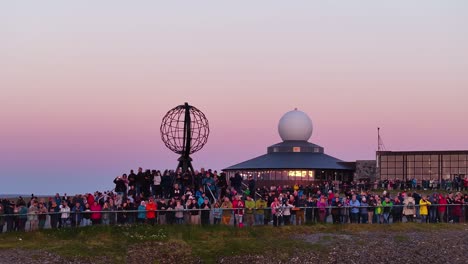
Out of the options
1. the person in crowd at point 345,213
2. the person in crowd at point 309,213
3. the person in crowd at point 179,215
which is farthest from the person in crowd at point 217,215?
the person in crowd at point 345,213

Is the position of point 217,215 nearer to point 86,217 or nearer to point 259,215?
point 259,215

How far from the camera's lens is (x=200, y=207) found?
35.8 m

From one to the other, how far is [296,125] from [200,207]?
49.1m

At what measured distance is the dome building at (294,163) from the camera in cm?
7775

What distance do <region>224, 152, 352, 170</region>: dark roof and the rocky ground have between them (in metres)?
41.8

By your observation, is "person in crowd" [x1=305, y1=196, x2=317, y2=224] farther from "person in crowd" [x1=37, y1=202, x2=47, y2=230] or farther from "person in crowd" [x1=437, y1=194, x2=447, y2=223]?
"person in crowd" [x1=37, y1=202, x2=47, y2=230]

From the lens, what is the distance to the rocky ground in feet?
99.6

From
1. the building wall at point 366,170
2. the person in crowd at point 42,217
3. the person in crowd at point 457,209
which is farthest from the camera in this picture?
the building wall at point 366,170

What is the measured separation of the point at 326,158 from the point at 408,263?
50.3 m

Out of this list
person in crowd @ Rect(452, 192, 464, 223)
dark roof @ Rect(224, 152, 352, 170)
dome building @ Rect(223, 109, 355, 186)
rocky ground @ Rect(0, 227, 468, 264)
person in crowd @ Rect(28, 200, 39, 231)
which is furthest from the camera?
dark roof @ Rect(224, 152, 352, 170)

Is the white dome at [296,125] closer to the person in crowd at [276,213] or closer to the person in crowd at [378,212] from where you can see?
the person in crowd at [378,212]

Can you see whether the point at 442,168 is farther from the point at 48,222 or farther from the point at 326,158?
the point at 48,222

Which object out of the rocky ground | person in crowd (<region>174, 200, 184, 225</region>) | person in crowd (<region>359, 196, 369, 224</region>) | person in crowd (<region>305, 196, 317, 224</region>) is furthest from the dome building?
person in crowd (<region>174, 200, 184, 225</region>)

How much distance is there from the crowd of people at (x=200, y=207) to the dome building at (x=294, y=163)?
35.3m
